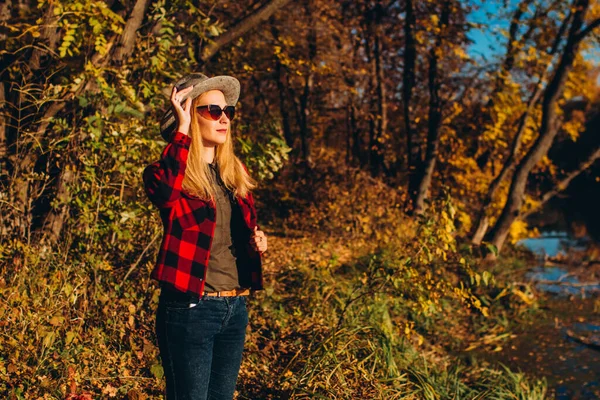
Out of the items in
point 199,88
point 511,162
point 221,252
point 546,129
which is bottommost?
point 221,252

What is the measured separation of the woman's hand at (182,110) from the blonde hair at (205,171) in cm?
11

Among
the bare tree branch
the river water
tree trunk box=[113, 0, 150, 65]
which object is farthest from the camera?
the river water

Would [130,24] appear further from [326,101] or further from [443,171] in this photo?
[326,101]

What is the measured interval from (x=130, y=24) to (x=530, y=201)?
794cm

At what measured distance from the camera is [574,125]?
1130 centimetres

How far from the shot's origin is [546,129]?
915cm

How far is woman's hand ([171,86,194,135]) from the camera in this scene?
231 centimetres

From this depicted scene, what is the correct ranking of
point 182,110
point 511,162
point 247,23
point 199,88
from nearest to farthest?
point 182,110
point 199,88
point 247,23
point 511,162

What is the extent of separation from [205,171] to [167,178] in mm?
285

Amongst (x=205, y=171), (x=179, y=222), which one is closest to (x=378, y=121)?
(x=205, y=171)

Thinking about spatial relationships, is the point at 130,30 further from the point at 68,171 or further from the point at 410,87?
the point at 410,87

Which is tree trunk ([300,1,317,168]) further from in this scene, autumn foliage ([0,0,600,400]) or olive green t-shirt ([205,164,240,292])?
olive green t-shirt ([205,164,240,292])

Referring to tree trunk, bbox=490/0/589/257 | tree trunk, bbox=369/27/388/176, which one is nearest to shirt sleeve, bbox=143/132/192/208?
tree trunk, bbox=490/0/589/257

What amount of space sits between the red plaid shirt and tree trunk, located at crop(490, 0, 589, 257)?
25.8ft
